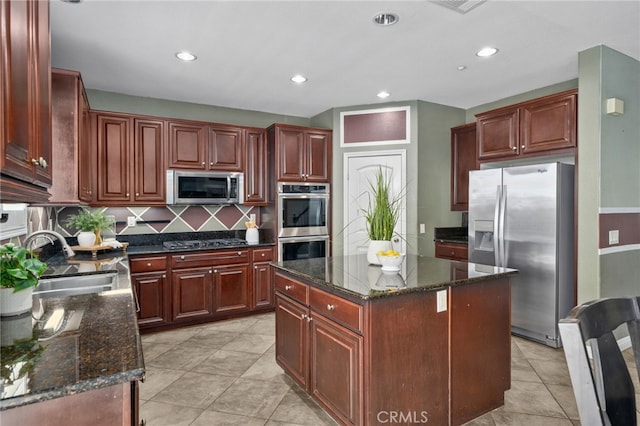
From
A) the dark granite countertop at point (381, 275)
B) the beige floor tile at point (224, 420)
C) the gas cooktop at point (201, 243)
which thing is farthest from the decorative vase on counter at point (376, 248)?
the gas cooktop at point (201, 243)

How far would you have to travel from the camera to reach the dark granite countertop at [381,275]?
1855mm

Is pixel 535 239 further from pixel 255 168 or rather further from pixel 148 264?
pixel 148 264

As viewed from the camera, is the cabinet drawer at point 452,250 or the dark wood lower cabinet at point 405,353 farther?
the cabinet drawer at point 452,250

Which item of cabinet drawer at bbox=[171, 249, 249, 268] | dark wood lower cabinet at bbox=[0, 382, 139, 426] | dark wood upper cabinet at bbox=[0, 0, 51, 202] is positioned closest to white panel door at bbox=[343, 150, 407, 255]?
cabinet drawer at bbox=[171, 249, 249, 268]

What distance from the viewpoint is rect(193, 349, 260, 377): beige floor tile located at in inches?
115

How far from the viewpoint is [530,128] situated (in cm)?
361

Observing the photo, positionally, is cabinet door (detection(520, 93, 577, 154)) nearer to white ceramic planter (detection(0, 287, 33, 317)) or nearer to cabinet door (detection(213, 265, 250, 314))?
cabinet door (detection(213, 265, 250, 314))

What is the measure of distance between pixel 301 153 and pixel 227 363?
260 cm

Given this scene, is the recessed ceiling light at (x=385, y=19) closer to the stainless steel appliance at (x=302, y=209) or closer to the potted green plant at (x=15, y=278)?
the stainless steel appliance at (x=302, y=209)

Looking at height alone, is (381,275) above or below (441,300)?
above

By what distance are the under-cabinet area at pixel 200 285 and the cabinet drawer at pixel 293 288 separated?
5.50 feet

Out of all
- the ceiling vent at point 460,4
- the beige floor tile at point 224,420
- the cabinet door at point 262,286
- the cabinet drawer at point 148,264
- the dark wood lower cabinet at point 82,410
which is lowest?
the beige floor tile at point 224,420

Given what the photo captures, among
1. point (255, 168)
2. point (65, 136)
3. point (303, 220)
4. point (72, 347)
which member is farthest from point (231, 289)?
point (72, 347)

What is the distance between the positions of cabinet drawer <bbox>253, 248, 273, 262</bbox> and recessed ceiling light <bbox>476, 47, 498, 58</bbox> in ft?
9.80
